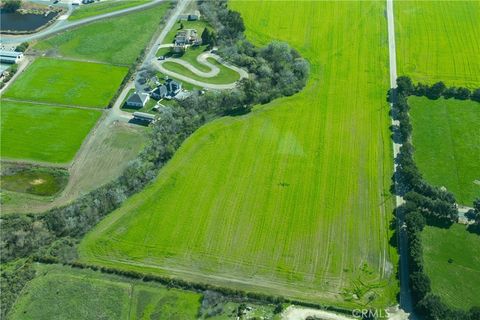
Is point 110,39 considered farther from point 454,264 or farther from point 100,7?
point 454,264

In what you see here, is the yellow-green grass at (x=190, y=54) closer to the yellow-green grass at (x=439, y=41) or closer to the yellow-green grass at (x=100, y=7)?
the yellow-green grass at (x=100, y=7)

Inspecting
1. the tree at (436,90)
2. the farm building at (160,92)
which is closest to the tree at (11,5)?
the farm building at (160,92)

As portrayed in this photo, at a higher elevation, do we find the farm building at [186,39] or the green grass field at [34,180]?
the farm building at [186,39]

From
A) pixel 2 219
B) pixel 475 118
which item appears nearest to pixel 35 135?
pixel 2 219

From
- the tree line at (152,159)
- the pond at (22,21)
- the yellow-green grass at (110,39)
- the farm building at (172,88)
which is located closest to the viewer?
the tree line at (152,159)

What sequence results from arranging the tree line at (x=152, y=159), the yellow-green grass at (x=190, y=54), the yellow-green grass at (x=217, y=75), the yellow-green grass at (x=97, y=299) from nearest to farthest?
the yellow-green grass at (x=97, y=299) → the tree line at (x=152, y=159) → the yellow-green grass at (x=217, y=75) → the yellow-green grass at (x=190, y=54)

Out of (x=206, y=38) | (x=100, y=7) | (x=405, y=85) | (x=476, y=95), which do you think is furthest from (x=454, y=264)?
(x=100, y=7)

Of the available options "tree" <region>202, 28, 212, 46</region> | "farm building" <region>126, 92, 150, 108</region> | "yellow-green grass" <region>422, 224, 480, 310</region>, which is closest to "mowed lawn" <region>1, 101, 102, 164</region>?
"farm building" <region>126, 92, 150, 108</region>
